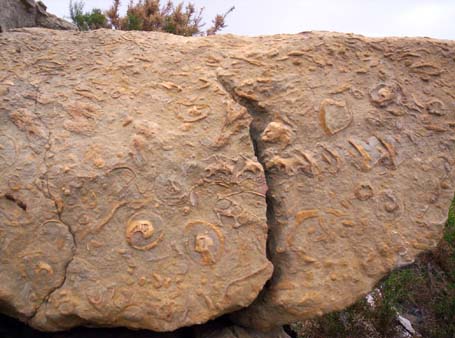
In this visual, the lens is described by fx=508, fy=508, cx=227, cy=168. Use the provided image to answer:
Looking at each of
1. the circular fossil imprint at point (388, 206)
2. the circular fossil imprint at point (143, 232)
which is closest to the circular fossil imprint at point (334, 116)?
the circular fossil imprint at point (388, 206)

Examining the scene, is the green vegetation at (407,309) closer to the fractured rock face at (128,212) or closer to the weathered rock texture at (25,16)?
the fractured rock face at (128,212)

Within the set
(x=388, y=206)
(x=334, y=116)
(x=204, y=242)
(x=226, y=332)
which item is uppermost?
(x=334, y=116)

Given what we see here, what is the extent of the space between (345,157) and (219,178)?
0.43 m

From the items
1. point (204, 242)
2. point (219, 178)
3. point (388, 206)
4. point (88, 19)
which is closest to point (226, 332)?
point (204, 242)

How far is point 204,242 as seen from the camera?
1.57 m

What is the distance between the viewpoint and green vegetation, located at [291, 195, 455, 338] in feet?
9.37

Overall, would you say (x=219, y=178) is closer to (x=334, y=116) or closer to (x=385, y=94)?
(x=334, y=116)

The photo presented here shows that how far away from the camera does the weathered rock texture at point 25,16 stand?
2541 mm

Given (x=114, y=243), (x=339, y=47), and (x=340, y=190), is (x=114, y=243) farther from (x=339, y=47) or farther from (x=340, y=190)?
(x=339, y=47)

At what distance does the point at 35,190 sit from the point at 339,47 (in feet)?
3.81

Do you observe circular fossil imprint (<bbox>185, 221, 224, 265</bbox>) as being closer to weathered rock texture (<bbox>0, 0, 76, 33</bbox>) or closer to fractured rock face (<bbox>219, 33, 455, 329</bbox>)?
fractured rock face (<bbox>219, 33, 455, 329</bbox>)

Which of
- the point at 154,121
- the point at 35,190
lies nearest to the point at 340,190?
the point at 154,121

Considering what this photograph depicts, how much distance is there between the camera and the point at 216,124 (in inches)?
68.0

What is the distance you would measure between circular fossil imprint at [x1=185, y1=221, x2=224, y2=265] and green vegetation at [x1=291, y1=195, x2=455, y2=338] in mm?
1346
